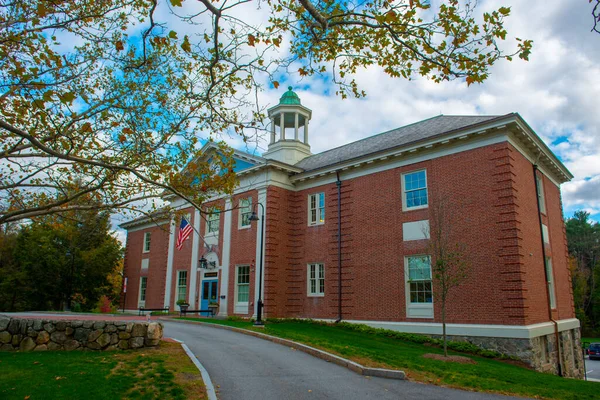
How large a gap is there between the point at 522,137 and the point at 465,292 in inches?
265

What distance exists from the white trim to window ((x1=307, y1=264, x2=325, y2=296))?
3516mm

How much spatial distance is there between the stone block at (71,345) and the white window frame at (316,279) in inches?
530

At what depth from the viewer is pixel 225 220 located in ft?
89.2

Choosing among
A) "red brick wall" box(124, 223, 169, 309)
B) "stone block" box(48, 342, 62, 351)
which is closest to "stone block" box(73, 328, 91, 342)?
"stone block" box(48, 342, 62, 351)

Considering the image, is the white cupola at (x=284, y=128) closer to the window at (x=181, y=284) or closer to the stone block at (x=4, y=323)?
the window at (x=181, y=284)

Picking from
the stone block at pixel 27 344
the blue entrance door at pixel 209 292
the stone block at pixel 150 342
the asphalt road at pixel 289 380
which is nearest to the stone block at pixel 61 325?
the stone block at pixel 27 344

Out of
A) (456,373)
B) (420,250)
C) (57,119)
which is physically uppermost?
(57,119)

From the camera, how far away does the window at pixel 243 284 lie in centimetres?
2484

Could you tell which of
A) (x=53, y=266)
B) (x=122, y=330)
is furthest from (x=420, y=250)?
(x=53, y=266)

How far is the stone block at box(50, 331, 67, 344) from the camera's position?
37.3 feet

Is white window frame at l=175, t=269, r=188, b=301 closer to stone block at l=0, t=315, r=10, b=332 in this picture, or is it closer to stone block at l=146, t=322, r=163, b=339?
stone block at l=146, t=322, r=163, b=339

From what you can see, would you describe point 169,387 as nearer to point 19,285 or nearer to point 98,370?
point 98,370

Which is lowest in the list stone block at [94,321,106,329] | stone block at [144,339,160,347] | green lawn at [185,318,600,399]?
green lawn at [185,318,600,399]

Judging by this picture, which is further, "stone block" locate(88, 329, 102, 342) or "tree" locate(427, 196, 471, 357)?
"tree" locate(427, 196, 471, 357)
